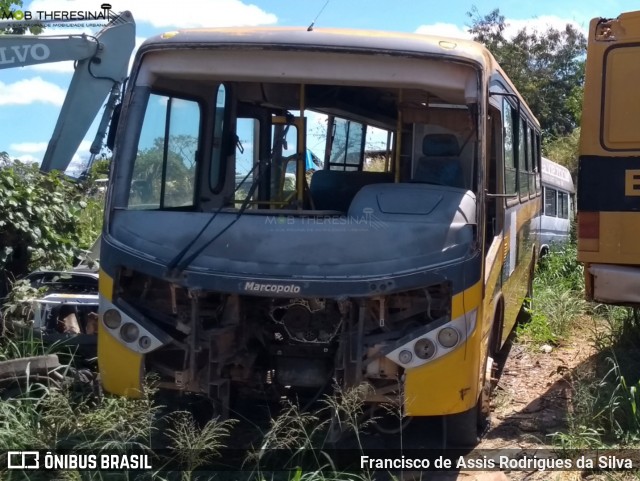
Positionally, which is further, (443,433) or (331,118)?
(331,118)

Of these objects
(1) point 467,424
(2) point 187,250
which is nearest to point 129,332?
(2) point 187,250

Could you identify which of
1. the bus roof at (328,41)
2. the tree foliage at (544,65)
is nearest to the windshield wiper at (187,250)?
the bus roof at (328,41)

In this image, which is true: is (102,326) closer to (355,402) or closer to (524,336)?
(355,402)

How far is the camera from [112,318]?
5074 mm

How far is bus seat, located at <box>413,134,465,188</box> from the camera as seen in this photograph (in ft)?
19.4

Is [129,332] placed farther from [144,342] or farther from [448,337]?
[448,337]

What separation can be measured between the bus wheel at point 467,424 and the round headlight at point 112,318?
2185 millimetres

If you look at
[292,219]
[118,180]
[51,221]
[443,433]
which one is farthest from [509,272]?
[51,221]

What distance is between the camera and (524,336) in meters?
9.27

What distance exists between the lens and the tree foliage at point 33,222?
25.3 feet

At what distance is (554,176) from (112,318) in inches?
397

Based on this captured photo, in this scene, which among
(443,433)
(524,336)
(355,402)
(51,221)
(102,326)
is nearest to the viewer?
(355,402)

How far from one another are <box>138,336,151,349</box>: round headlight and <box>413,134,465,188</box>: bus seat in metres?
2.21

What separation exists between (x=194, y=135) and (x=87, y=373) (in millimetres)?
1910
